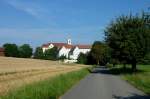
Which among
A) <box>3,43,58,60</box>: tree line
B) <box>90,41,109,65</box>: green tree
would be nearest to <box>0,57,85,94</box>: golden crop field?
<box>3,43,58,60</box>: tree line

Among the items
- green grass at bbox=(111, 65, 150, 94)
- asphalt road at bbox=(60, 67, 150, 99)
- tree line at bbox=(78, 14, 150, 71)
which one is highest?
tree line at bbox=(78, 14, 150, 71)

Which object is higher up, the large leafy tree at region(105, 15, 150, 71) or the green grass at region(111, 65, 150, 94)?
the large leafy tree at region(105, 15, 150, 71)

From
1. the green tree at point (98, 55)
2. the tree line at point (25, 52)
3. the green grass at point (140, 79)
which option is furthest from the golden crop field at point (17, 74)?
the green tree at point (98, 55)

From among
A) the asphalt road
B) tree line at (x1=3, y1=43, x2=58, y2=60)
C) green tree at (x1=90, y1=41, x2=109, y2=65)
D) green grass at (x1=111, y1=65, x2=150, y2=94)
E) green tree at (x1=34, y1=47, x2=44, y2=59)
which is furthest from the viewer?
green tree at (x1=34, y1=47, x2=44, y2=59)

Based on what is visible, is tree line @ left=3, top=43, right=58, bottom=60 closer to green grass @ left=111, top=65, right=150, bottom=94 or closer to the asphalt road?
green grass @ left=111, top=65, right=150, bottom=94

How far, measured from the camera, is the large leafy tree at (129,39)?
178ft

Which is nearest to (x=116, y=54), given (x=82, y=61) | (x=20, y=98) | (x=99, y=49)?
(x=20, y=98)

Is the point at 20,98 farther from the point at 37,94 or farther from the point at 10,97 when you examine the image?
the point at 37,94

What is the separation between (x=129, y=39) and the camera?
5497 cm

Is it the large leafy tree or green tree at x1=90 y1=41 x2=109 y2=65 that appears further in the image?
green tree at x1=90 y1=41 x2=109 y2=65

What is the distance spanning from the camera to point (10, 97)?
1466 centimetres

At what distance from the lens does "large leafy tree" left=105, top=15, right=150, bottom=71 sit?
5432 cm

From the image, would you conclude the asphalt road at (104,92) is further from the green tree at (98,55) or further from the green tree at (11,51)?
the green tree at (98,55)

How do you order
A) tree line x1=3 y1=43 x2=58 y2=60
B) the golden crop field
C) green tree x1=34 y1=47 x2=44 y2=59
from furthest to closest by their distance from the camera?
green tree x1=34 y1=47 x2=44 y2=59
tree line x1=3 y1=43 x2=58 y2=60
the golden crop field
